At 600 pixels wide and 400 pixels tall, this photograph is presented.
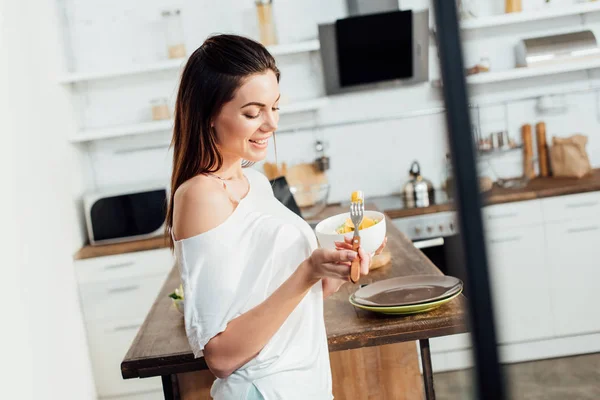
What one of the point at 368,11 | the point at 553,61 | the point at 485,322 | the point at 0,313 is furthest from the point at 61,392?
the point at 485,322

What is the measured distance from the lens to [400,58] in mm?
4059

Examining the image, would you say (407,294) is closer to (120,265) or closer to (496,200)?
(496,200)

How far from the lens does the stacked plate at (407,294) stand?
1.75 meters

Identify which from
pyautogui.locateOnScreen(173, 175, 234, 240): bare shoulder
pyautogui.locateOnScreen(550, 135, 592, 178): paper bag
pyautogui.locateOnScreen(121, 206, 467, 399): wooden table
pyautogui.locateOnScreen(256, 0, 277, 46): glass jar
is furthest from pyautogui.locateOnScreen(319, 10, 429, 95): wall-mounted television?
pyautogui.locateOnScreen(173, 175, 234, 240): bare shoulder

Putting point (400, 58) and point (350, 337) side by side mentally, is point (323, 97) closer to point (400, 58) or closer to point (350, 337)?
point (400, 58)

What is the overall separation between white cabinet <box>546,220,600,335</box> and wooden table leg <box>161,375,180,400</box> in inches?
95.3

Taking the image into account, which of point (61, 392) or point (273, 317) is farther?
point (61, 392)

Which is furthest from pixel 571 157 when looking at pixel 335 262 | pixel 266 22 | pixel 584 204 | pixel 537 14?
pixel 335 262

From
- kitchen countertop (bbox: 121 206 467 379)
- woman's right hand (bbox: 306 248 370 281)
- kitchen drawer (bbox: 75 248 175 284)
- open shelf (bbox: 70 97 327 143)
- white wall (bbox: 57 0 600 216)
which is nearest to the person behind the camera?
woman's right hand (bbox: 306 248 370 281)

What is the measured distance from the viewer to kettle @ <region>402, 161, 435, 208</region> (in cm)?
386

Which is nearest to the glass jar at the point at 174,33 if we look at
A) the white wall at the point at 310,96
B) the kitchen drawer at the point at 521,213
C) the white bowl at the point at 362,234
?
the white wall at the point at 310,96

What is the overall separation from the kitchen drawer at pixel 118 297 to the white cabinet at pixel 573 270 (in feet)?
6.93

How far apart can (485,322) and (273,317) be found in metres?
1.12

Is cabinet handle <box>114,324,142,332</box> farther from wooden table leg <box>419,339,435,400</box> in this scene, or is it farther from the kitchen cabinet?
wooden table leg <box>419,339,435,400</box>
